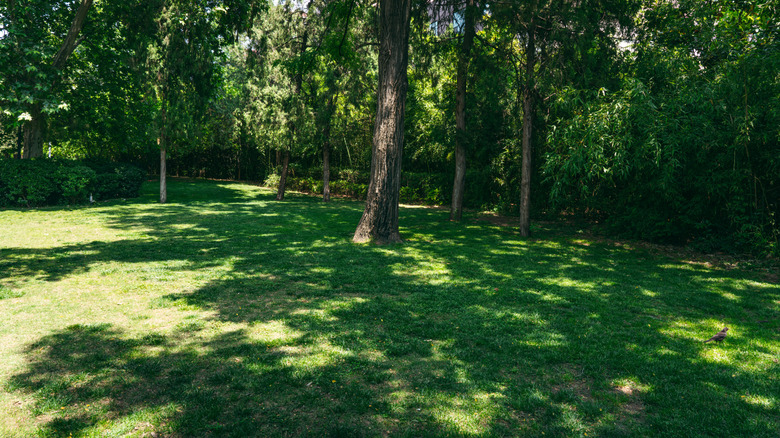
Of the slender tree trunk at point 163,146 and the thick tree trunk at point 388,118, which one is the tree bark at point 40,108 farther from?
the thick tree trunk at point 388,118

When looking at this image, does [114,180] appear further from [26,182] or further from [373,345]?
[373,345]

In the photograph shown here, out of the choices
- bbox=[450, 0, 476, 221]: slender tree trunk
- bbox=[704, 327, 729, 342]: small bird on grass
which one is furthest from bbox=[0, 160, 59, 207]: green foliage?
bbox=[704, 327, 729, 342]: small bird on grass

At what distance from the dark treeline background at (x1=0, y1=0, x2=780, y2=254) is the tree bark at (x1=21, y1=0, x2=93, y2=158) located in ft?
0.25

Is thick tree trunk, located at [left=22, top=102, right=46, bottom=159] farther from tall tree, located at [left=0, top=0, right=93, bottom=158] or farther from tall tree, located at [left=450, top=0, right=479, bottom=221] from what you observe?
tall tree, located at [left=450, top=0, right=479, bottom=221]

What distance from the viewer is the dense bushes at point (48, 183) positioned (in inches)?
505

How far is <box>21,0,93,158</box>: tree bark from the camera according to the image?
44.2ft

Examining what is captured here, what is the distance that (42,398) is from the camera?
279 centimetres

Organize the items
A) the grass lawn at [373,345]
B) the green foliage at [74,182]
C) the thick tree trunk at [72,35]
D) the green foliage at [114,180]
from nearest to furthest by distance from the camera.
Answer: the grass lawn at [373,345], the thick tree trunk at [72,35], the green foliage at [74,182], the green foliage at [114,180]

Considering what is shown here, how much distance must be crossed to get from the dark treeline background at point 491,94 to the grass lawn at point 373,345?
6.82 ft

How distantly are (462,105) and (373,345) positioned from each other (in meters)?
10.3

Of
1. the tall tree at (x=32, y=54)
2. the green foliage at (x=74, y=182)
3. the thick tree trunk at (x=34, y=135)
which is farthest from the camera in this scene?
the thick tree trunk at (x=34, y=135)

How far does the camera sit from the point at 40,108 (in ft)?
48.9

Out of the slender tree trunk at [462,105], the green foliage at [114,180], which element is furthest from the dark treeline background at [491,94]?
the green foliage at [114,180]

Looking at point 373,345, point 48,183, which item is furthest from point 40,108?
point 373,345
